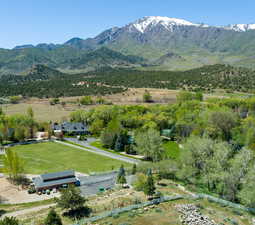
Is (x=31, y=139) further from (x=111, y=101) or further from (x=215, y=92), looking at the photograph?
(x=215, y=92)

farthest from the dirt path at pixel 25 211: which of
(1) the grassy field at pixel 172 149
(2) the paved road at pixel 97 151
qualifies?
(1) the grassy field at pixel 172 149

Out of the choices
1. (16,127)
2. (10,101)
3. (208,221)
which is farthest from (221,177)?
(10,101)

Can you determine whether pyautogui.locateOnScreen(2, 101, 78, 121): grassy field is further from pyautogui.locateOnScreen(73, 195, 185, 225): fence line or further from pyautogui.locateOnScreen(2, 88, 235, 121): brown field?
pyautogui.locateOnScreen(73, 195, 185, 225): fence line

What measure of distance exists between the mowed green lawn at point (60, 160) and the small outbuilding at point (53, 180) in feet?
26.5

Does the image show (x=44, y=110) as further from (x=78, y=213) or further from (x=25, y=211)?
(x=78, y=213)

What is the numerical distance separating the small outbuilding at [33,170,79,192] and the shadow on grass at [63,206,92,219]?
1370 centimetres

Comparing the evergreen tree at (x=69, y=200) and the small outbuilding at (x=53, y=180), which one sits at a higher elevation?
the evergreen tree at (x=69, y=200)

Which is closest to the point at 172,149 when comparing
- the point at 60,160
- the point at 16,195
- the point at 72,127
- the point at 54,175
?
the point at 60,160

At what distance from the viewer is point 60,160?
73.4 metres

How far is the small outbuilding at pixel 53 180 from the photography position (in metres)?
54.6

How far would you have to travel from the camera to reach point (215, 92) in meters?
184

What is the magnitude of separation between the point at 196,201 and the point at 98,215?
54.7 ft

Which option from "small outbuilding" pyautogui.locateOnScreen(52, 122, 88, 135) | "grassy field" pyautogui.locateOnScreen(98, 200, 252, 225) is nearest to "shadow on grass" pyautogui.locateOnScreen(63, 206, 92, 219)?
"grassy field" pyautogui.locateOnScreen(98, 200, 252, 225)

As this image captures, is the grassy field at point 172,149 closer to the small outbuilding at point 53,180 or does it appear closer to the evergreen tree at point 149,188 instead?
the small outbuilding at point 53,180
